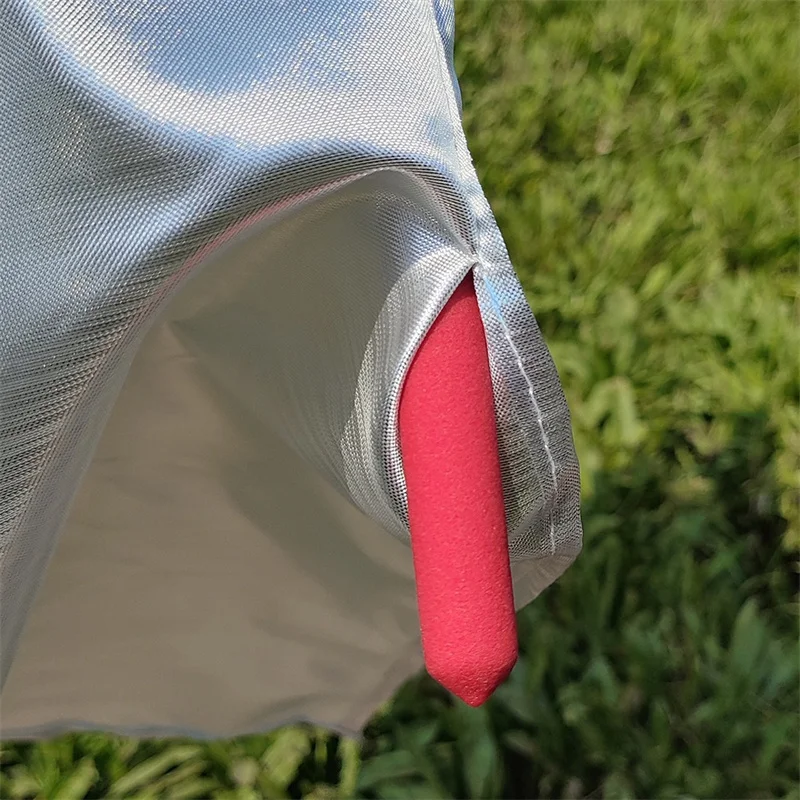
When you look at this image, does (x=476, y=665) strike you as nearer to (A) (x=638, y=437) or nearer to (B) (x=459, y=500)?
(B) (x=459, y=500)

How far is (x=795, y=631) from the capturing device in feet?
3.55

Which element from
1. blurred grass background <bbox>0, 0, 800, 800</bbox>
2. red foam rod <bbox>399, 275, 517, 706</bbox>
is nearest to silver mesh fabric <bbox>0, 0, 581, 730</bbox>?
red foam rod <bbox>399, 275, 517, 706</bbox>

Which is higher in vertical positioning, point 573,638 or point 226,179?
point 226,179

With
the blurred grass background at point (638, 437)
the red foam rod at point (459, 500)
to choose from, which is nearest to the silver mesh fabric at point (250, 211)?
the red foam rod at point (459, 500)

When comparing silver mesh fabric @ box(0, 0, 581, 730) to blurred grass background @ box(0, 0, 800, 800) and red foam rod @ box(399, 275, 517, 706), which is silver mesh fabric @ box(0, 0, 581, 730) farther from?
blurred grass background @ box(0, 0, 800, 800)

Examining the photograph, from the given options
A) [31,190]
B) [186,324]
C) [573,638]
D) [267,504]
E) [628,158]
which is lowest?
[573,638]

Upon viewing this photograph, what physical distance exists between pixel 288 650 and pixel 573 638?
0.41 meters

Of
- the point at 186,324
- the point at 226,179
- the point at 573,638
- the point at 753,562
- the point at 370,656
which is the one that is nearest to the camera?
the point at 226,179

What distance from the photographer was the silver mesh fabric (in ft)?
0.99

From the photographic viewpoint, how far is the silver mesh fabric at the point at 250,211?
11.9 inches

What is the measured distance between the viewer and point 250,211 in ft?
1.04

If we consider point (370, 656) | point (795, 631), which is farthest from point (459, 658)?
point (795, 631)

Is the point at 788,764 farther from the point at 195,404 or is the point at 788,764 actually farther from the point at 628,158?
the point at 628,158

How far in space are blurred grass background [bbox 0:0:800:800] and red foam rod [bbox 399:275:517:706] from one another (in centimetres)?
68
